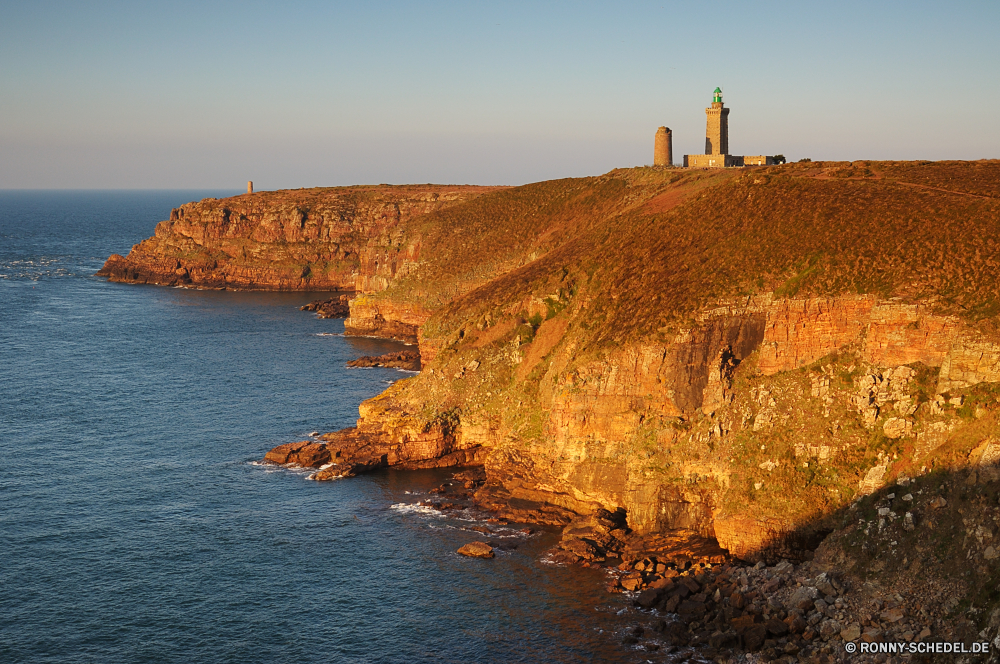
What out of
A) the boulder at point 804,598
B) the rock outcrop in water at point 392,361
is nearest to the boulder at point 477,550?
the boulder at point 804,598

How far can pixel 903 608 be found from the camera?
44.3 m

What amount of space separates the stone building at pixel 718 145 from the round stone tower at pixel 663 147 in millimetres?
7275

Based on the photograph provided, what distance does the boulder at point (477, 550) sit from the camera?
57.4 m

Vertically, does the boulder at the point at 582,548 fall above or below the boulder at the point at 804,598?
below

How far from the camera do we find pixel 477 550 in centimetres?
5756

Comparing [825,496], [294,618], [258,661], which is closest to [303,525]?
[294,618]

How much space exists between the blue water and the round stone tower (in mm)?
50251

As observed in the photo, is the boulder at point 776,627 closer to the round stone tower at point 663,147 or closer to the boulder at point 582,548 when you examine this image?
the boulder at point 582,548

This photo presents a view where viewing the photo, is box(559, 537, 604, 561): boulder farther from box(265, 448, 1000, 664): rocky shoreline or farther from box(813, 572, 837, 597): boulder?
box(813, 572, 837, 597): boulder

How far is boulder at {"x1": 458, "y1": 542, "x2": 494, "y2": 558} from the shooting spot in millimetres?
57406

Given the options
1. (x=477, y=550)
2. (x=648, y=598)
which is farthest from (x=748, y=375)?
(x=477, y=550)

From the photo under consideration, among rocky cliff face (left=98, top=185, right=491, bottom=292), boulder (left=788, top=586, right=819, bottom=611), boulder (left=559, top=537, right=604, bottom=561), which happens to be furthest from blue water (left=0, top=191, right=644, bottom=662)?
rocky cliff face (left=98, top=185, right=491, bottom=292)

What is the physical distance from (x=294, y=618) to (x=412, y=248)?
300ft

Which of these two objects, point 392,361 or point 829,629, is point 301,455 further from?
point 829,629
